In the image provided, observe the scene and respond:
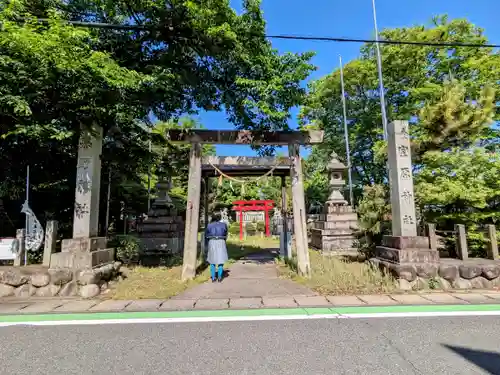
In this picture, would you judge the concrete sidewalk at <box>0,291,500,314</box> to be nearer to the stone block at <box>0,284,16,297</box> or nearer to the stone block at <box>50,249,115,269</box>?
the stone block at <box>0,284,16,297</box>

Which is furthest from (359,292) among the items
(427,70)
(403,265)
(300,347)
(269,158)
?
(427,70)

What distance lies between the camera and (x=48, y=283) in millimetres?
6098

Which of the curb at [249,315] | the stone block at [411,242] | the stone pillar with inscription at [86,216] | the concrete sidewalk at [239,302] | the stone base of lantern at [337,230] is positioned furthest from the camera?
the stone base of lantern at [337,230]

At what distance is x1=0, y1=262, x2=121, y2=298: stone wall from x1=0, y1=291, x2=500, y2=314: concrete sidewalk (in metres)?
0.24

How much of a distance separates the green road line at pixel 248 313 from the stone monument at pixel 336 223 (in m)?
7.04

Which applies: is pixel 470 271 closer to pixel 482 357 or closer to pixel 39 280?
pixel 482 357

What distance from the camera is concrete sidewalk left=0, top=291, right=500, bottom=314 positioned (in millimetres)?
5344

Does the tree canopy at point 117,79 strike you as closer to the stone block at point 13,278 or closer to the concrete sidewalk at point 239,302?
the stone block at point 13,278

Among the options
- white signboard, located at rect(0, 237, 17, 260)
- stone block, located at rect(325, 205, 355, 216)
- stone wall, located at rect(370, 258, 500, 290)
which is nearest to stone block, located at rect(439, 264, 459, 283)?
stone wall, located at rect(370, 258, 500, 290)

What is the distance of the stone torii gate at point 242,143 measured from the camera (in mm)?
7727

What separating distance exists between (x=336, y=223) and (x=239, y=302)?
8337 mm

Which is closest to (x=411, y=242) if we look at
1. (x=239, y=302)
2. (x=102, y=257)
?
(x=239, y=302)

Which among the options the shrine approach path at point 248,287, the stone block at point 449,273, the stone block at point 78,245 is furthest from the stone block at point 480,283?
the stone block at point 78,245

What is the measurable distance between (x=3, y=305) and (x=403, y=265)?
26.5ft
